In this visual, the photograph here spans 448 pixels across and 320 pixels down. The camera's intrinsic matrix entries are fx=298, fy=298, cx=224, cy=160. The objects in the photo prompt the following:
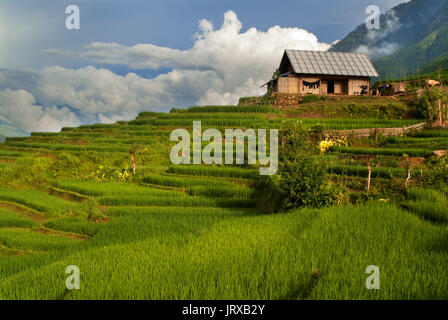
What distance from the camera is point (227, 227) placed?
5.97 meters

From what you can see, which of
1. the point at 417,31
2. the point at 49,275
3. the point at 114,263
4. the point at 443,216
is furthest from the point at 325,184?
the point at 417,31

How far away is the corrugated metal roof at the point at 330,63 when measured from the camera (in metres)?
26.0

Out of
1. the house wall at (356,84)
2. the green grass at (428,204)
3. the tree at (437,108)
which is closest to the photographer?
the green grass at (428,204)

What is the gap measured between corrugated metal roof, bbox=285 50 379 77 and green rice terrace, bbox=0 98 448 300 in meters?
9.97

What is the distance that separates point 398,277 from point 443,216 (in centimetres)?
336

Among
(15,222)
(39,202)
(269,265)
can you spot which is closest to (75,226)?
(15,222)

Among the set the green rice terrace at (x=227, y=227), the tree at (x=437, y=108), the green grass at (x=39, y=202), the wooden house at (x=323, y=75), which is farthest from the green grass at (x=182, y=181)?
the wooden house at (x=323, y=75)

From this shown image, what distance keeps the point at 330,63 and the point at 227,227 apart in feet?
82.8

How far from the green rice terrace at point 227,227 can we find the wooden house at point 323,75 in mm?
9530

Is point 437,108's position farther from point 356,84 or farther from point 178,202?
point 178,202

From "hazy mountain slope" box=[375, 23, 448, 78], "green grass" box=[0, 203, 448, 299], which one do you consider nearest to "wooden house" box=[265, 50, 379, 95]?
"green grass" box=[0, 203, 448, 299]

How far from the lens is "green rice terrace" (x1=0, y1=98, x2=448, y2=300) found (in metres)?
3.47

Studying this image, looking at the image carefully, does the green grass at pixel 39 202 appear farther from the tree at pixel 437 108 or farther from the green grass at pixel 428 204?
the tree at pixel 437 108

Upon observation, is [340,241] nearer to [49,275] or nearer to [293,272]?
[293,272]
